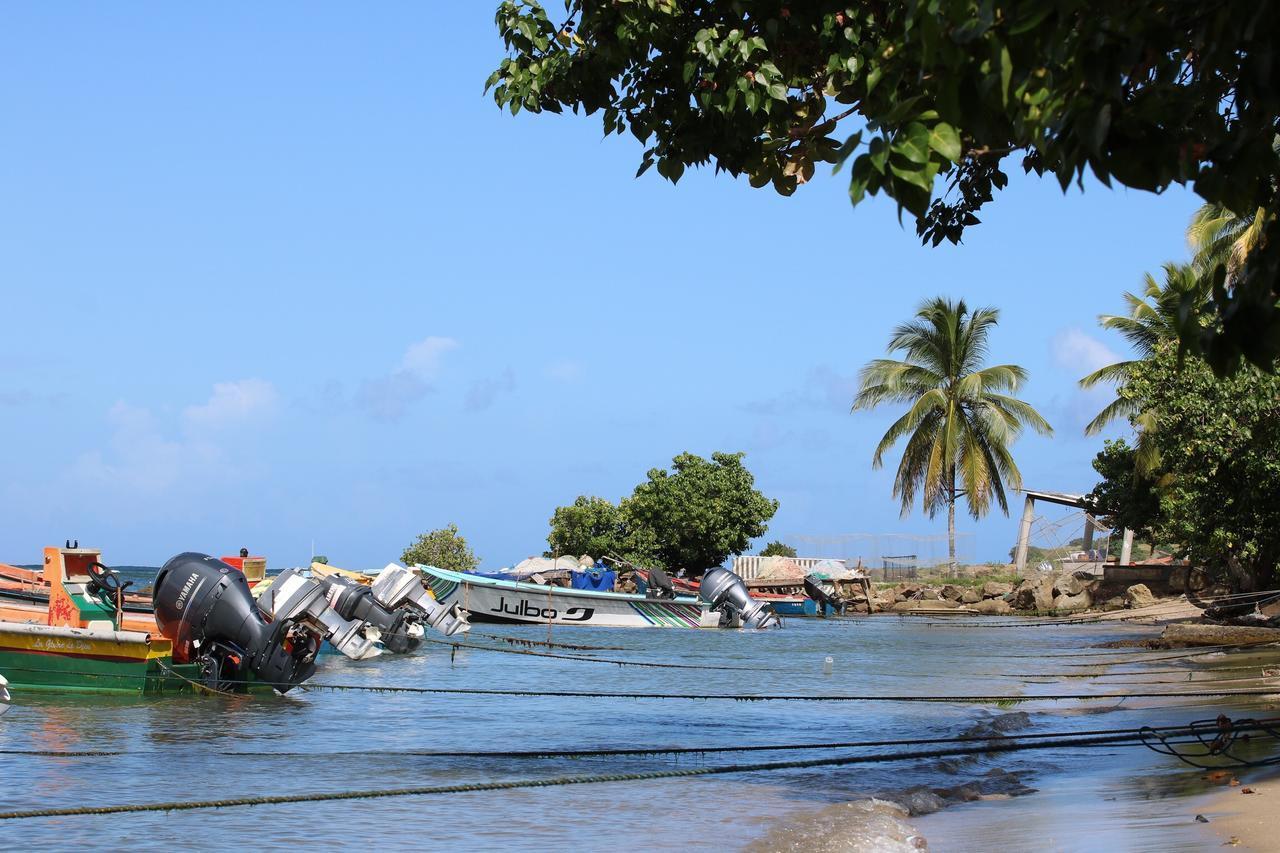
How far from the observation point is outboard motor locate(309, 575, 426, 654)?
25438mm

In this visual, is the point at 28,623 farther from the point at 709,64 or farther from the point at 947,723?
the point at 709,64

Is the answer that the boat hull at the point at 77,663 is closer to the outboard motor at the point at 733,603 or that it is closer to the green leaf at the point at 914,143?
the green leaf at the point at 914,143

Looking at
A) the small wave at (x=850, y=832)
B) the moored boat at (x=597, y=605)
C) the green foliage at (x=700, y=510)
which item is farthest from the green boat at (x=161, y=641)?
the green foliage at (x=700, y=510)

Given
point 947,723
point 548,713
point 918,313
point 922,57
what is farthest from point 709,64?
point 918,313

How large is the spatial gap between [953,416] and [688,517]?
10.9 m

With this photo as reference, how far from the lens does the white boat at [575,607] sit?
118ft

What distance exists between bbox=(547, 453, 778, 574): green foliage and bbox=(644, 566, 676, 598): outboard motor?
10.7 m

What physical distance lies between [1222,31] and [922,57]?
0.92m

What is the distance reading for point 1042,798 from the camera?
952 centimetres

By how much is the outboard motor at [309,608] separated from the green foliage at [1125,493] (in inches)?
978

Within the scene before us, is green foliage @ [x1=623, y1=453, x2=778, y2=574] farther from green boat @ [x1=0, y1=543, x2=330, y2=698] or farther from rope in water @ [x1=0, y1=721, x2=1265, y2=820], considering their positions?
rope in water @ [x1=0, y1=721, x2=1265, y2=820]

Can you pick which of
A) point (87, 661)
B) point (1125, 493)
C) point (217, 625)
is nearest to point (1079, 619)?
point (1125, 493)

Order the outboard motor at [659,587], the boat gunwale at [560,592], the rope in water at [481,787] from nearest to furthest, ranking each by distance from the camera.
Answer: the rope in water at [481,787] → the boat gunwale at [560,592] → the outboard motor at [659,587]

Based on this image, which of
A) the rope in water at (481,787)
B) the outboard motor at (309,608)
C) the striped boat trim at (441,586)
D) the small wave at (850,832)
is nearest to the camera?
the rope in water at (481,787)
